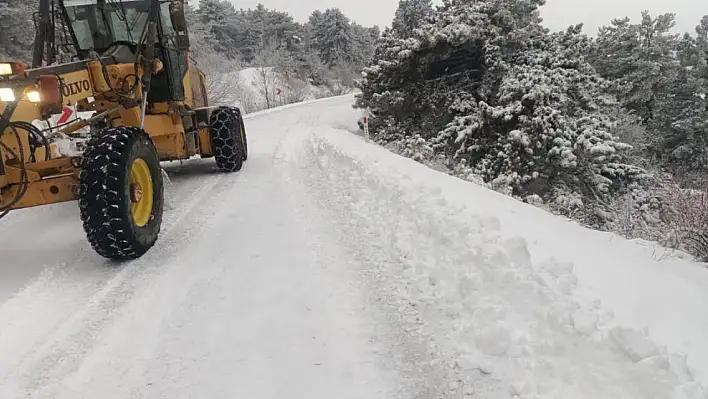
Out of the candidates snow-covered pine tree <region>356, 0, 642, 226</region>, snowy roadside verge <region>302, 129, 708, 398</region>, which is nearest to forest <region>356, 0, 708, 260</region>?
snow-covered pine tree <region>356, 0, 642, 226</region>

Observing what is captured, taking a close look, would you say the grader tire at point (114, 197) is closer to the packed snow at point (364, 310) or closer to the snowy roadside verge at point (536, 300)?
the packed snow at point (364, 310)

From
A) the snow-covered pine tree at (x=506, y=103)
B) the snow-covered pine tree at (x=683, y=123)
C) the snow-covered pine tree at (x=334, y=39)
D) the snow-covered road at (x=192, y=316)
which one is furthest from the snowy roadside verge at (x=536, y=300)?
the snow-covered pine tree at (x=334, y=39)

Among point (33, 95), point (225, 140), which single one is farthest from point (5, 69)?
point (225, 140)

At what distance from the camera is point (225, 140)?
331 inches

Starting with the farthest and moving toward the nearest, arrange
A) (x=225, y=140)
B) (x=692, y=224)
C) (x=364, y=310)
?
(x=225, y=140) < (x=692, y=224) < (x=364, y=310)

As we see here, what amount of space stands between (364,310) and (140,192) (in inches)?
100

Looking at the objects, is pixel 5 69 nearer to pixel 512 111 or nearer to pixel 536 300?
pixel 536 300

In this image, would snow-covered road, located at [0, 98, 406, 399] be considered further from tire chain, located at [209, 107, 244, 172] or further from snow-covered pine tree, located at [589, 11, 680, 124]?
snow-covered pine tree, located at [589, 11, 680, 124]

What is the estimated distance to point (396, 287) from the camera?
151 inches

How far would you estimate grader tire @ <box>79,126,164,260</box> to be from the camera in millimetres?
4172

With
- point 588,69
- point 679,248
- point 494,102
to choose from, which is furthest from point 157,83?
point 588,69

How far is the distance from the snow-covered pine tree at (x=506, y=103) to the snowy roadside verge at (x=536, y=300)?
8.04 m

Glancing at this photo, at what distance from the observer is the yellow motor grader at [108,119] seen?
167 inches

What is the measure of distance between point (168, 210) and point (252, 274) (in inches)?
100.0
